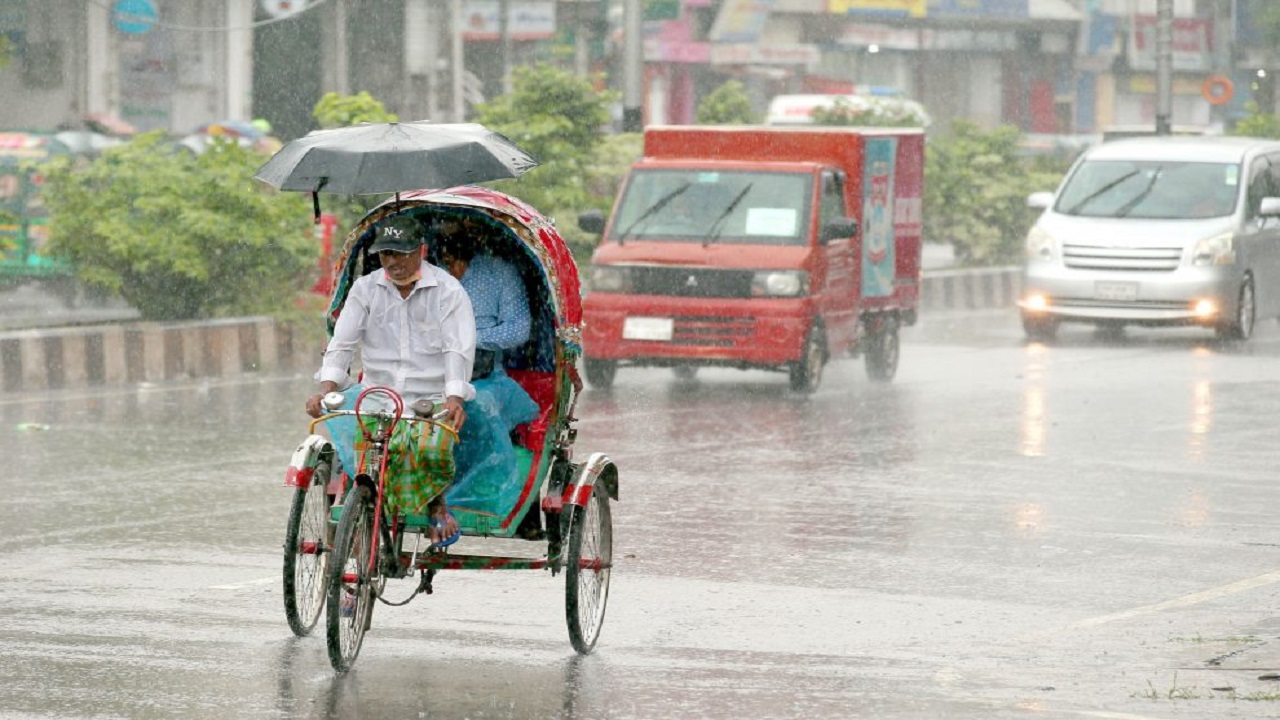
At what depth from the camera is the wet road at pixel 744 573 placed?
762 centimetres

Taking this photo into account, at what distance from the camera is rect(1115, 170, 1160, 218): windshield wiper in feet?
77.8

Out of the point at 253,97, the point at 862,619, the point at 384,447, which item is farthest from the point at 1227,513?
the point at 253,97

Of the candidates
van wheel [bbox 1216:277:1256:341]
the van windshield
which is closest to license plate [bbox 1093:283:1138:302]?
van wheel [bbox 1216:277:1256:341]

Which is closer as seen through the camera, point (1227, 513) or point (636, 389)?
point (1227, 513)

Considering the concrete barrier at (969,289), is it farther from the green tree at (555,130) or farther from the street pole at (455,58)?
the street pole at (455,58)

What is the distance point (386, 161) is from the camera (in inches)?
327

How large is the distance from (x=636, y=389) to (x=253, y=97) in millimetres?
25499

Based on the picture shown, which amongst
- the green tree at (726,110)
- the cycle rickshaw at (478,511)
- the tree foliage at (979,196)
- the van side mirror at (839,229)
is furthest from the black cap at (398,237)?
the tree foliage at (979,196)

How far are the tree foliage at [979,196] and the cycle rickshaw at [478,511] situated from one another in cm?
2340

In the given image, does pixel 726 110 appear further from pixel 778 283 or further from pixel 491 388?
pixel 491 388

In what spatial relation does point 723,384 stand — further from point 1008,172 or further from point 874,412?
point 1008,172

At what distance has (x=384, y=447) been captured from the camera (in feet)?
25.8

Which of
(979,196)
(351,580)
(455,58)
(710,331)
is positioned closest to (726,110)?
(979,196)

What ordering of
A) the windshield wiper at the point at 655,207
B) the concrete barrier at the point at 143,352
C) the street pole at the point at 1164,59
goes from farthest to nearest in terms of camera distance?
the street pole at the point at 1164,59 → the windshield wiper at the point at 655,207 → the concrete barrier at the point at 143,352
